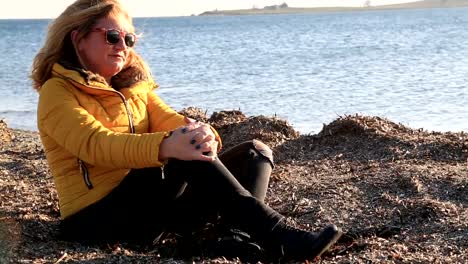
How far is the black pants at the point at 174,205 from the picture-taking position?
3949mm

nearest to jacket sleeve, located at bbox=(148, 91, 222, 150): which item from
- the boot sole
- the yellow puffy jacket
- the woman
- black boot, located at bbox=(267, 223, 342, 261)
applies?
the woman

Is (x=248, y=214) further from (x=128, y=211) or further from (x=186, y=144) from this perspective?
(x=128, y=211)

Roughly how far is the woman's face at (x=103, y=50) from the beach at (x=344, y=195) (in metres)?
1.03

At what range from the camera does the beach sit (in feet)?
13.1

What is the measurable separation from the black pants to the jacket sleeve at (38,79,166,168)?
0.26 m

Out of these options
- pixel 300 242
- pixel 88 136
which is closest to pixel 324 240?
pixel 300 242

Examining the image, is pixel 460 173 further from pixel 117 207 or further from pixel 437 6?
pixel 437 6

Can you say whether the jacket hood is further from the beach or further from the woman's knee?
the beach

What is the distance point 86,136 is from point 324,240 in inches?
53.0

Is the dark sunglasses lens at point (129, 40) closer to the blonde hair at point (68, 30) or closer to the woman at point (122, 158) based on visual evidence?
the woman at point (122, 158)

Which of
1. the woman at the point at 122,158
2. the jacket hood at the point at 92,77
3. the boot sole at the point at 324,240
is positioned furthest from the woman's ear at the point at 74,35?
the boot sole at the point at 324,240

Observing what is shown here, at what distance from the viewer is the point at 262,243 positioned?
3928 mm

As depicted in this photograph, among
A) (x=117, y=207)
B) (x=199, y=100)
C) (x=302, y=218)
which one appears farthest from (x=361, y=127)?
(x=199, y=100)

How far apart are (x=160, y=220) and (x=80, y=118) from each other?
30.3 inches
